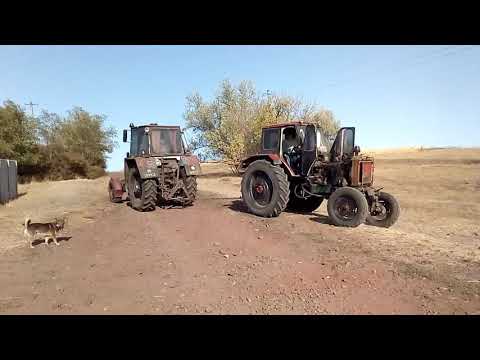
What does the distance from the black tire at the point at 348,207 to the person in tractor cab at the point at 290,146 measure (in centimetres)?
205

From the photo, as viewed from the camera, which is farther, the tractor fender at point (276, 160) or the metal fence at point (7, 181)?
the metal fence at point (7, 181)

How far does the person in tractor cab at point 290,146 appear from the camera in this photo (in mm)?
10047

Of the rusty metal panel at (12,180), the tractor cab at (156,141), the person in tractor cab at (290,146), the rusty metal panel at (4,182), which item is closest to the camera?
the person in tractor cab at (290,146)

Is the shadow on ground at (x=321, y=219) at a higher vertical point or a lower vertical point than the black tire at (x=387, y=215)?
lower

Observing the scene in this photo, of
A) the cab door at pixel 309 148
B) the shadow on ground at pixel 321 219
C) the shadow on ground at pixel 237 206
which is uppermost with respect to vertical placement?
the cab door at pixel 309 148

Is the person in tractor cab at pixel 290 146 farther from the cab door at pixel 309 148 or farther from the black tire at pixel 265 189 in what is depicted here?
the black tire at pixel 265 189

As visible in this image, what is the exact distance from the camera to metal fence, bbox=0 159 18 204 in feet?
49.3

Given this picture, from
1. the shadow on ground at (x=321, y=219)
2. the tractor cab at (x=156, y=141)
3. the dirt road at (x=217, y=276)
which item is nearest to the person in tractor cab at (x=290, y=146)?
the shadow on ground at (x=321, y=219)

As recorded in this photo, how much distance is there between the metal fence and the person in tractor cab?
37.9 ft

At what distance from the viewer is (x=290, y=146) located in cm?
1012

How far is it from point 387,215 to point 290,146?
3.03 meters

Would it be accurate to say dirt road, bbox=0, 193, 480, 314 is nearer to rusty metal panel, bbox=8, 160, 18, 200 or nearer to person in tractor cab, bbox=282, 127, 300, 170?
person in tractor cab, bbox=282, 127, 300, 170
